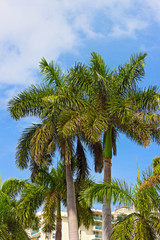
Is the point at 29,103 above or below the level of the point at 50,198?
above

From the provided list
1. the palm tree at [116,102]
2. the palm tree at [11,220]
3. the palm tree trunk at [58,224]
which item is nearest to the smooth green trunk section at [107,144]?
the palm tree at [116,102]

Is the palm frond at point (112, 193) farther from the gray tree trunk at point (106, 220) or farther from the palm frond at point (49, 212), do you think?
the palm frond at point (49, 212)

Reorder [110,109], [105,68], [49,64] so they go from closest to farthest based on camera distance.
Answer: [110,109], [105,68], [49,64]

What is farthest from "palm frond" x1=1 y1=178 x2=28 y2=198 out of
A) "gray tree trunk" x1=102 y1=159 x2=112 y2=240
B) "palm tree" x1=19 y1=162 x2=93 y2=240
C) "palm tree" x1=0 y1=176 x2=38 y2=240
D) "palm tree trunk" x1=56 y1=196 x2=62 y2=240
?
"gray tree trunk" x1=102 y1=159 x2=112 y2=240

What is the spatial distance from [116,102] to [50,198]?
32.2ft

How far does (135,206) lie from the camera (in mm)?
15398

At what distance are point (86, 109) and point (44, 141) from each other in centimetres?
294

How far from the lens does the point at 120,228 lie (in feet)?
49.4

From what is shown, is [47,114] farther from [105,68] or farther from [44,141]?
[105,68]

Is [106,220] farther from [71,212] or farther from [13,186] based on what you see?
[13,186]

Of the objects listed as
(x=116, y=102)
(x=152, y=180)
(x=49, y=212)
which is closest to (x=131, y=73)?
(x=116, y=102)

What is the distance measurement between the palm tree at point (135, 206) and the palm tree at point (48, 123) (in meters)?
4.13

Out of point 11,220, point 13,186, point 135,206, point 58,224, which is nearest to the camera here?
point 135,206

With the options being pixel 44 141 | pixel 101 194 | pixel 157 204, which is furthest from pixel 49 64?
pixel 157 204
